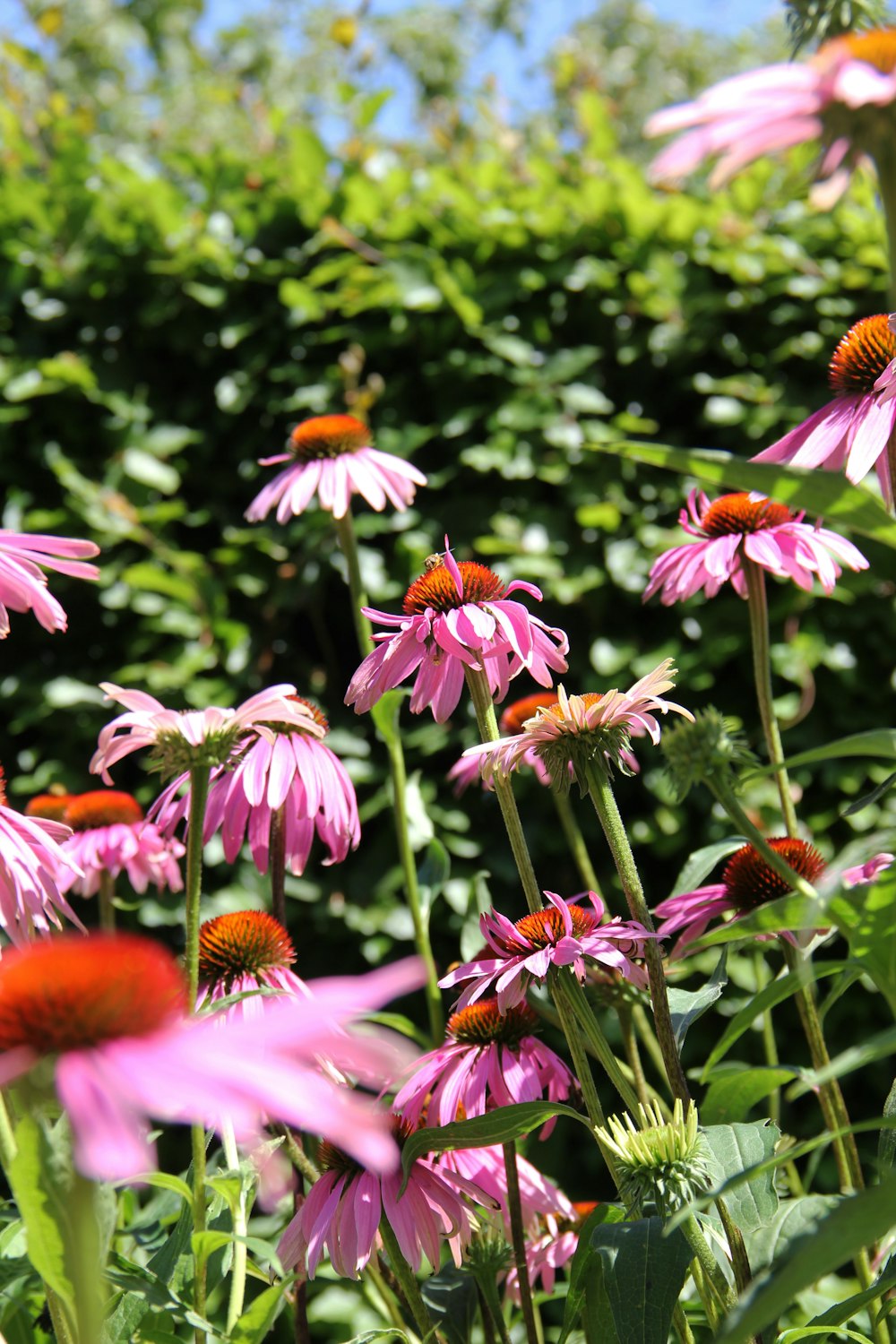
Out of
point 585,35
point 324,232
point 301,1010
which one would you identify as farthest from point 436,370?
point 585,35

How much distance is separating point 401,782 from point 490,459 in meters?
1.26

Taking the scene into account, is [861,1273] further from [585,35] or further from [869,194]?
[585,35]

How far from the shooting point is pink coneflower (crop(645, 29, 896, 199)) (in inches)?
20.1

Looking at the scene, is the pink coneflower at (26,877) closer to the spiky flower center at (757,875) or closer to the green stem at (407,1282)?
the green stem at (407,1282)

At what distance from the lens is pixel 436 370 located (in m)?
2.37

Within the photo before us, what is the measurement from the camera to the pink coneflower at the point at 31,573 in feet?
2.68

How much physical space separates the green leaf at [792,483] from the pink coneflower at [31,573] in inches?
17.4

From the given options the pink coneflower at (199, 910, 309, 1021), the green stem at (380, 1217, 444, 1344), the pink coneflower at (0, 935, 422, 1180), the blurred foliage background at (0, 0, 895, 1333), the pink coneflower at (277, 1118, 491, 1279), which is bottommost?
the green stem at (380, 1217, 444, 1344)

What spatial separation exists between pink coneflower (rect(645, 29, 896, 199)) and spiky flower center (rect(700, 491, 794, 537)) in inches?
20.3

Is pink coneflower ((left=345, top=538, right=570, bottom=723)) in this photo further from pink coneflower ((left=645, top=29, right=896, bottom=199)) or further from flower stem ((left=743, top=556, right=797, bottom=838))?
pink coneflower ((left=645, top=29, right=896, bottom=199))

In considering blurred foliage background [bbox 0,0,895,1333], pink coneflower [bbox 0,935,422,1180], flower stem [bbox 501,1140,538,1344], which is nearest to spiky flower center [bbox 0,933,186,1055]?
pink coneflower [bbox 0,935,422,1180]

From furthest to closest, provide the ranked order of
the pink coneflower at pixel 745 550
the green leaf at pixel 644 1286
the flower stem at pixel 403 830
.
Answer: the flower stem at pixel 403 830 < the pink coneflower at pixel 745 550 < the green leaf at pixel 644 1286

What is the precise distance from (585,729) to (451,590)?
184 mm

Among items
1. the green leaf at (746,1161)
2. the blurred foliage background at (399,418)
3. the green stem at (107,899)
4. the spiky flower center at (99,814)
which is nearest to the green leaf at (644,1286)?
the green leaf at (746,1161)
